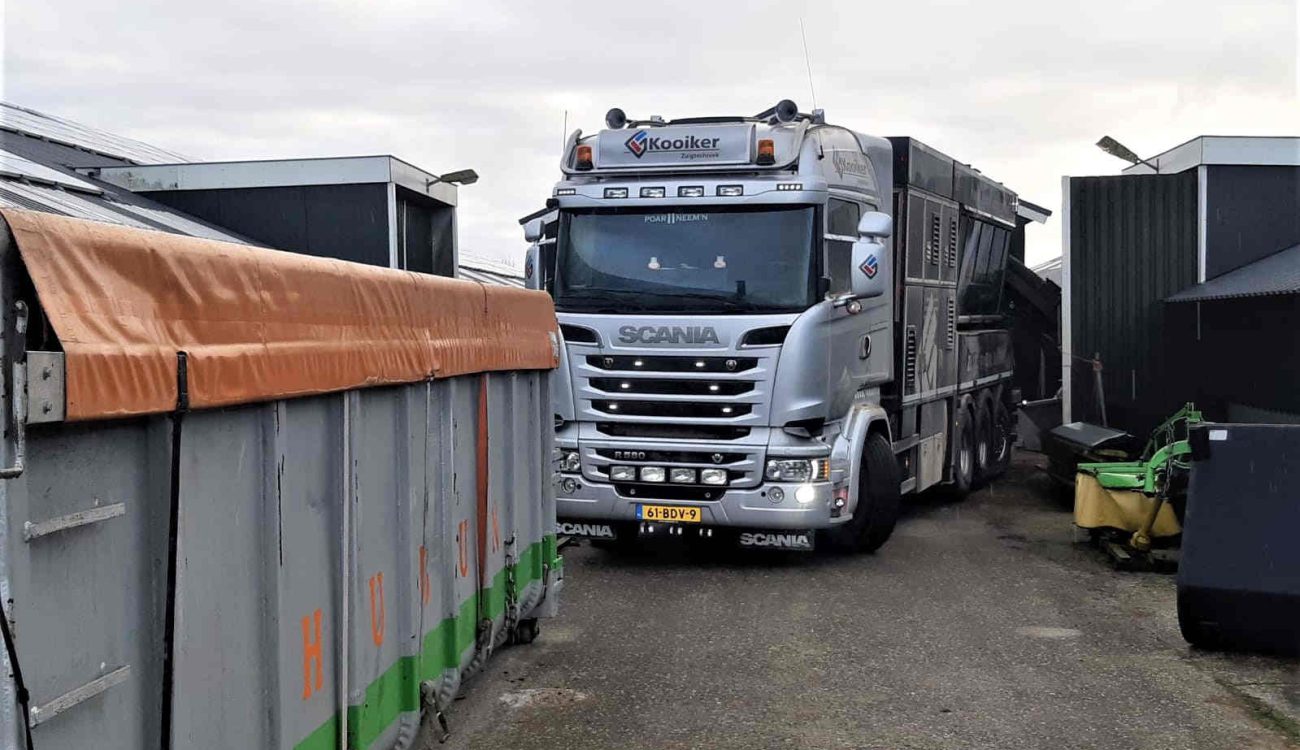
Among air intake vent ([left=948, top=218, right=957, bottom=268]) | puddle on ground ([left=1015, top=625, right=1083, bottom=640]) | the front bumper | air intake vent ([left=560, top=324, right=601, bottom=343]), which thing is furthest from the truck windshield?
air intake vent ([left=948, top=218, right=957, bottom=268])

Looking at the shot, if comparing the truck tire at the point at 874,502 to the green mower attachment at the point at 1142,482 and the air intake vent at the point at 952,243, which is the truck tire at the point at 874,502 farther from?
the air intake vent at the point at 952,243

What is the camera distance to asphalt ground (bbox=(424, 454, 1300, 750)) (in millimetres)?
6430

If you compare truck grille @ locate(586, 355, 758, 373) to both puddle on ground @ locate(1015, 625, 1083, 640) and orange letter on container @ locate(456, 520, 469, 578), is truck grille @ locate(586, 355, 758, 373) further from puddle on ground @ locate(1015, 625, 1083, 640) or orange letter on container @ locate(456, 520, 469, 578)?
orange letter on container @ locate(456, 520, 469, 578)

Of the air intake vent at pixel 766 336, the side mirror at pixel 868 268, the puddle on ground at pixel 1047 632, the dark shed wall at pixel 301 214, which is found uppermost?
the dark shed wall at pixel 301 214

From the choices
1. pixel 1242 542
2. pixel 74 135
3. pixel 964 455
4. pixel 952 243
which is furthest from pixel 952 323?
pixel 74 135

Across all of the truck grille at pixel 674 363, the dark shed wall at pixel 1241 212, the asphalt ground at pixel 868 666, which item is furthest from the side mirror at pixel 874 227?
the dark shed wall at pixel 1241 212

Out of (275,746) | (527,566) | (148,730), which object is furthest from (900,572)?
(148,730)

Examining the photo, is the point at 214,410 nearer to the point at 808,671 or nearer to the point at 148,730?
the point at 148,730

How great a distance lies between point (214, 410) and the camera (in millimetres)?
3541

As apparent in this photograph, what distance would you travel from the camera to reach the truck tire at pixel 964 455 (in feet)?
49.2

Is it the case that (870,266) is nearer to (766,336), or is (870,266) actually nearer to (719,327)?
(766,336)

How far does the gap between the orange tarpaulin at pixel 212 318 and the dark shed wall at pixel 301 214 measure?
17379 mm

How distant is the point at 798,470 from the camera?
10.2 m

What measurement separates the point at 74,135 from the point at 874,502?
19.2 meters
